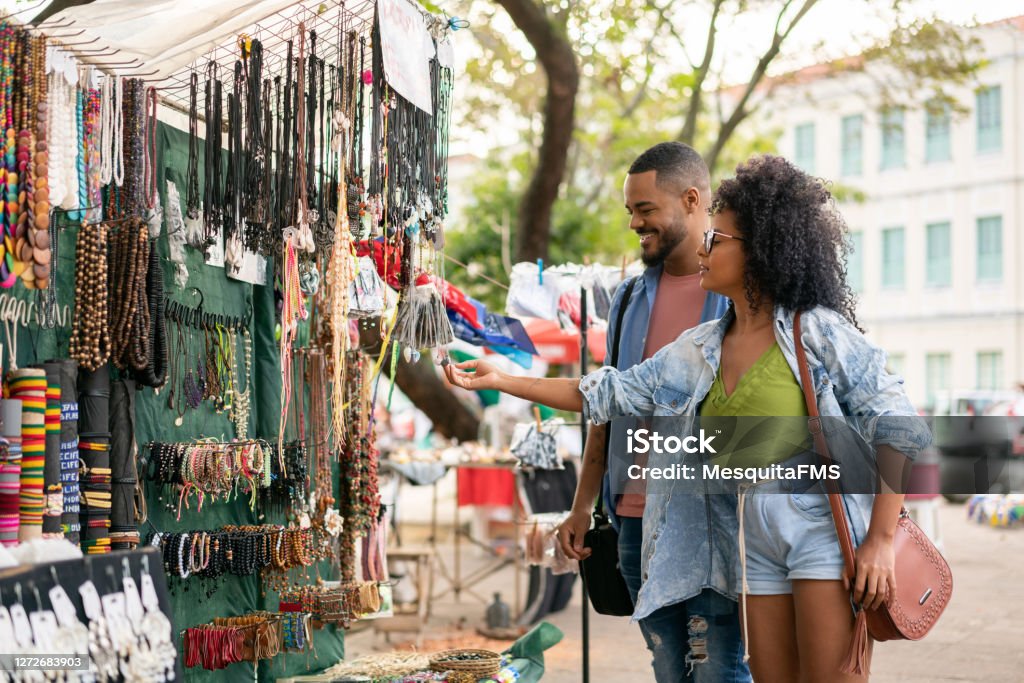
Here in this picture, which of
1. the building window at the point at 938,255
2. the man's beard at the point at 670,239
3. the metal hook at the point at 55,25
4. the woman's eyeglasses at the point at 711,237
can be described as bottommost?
the woman's eyeglasses at the point at 711,237

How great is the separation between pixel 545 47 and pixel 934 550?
6161 mm

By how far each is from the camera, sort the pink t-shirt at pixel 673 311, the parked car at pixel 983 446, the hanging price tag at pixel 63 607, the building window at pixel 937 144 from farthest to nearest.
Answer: the building window at pixel 937 144, the parked car at pixel 983 446, the pink t-shirt at pixel 673 311, the hanging price tag at pixel 63 607

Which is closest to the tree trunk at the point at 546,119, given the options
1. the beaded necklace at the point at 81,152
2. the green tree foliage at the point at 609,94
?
the green tree foliage at the point at 609,94

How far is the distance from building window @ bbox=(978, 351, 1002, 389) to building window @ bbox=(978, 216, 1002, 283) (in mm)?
1893

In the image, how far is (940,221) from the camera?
28.3 meters

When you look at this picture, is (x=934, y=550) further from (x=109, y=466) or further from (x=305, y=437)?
(x=305, y=437)

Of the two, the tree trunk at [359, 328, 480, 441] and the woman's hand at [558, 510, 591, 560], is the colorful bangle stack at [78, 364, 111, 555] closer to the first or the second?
the woman's hand at [558, 510, 591, 560]

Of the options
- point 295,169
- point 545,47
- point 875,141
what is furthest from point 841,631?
point 875,141

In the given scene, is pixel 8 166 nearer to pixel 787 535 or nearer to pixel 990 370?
pixel 787 535

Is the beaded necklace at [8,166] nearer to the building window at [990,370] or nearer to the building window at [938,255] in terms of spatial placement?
the building window at [990,370]

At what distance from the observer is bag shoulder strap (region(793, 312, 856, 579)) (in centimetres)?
265

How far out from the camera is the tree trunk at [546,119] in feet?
26.4

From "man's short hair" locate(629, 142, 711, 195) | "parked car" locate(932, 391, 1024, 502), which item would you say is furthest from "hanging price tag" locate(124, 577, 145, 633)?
"parked car" locate(932, 391, 1024, 502)

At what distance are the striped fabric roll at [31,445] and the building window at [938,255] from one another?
1108 inches
